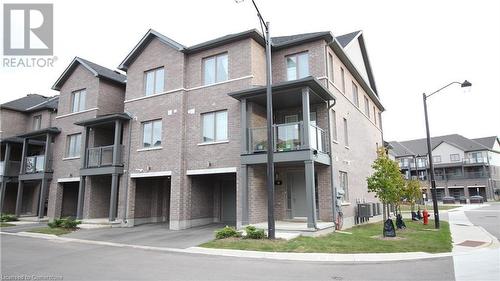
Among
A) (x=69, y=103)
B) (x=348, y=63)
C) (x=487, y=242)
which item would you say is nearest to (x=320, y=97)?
(x=348, y=63)

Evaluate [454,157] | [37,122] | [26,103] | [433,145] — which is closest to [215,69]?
[37,122]

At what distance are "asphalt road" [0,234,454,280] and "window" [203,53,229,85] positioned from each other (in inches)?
383

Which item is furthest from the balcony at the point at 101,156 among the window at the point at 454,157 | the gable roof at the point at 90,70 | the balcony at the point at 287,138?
the window at the point at 454,157

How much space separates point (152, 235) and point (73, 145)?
11575 millimetres

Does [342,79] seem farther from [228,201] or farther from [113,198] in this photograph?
[113,198]

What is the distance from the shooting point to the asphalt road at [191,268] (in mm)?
7691

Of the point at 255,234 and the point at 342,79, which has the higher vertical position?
the point at 342,79

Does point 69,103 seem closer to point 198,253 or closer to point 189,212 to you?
point 189,212

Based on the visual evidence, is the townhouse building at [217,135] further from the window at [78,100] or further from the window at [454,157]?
the window at [454,157]

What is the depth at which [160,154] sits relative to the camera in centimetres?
1852

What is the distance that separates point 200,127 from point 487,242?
43.0 ft

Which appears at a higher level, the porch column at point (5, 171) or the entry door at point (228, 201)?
the porch column at point (5, 171)

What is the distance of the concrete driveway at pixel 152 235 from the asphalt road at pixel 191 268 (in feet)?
7.31

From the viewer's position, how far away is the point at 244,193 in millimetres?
14922
